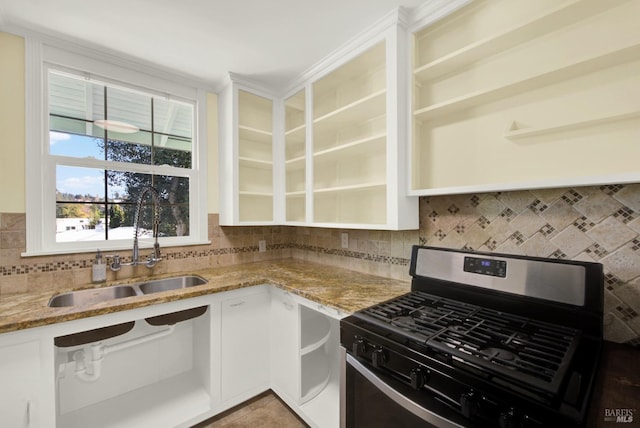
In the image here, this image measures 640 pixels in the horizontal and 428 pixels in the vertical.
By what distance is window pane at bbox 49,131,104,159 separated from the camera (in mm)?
1822

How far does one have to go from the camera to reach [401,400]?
37.0 inches

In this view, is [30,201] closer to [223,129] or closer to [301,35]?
[223,129]

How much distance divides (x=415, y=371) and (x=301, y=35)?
1.90m

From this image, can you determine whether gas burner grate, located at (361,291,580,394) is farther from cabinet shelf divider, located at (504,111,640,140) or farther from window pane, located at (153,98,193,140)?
window pane, located at (153,98,193,140)

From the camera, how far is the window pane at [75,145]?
1822 millimetres

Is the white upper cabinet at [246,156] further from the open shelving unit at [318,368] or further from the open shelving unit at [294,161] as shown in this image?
the open shelving unit at [318,368]

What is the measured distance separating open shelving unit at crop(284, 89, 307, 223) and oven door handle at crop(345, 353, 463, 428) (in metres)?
1.48

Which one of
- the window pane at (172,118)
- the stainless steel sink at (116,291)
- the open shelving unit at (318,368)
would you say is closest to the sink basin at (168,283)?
the stainless steel sink at (116,291)

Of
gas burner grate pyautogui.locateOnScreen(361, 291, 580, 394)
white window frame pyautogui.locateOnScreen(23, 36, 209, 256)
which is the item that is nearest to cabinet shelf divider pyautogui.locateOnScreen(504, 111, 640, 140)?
gas burner grate pyautogui.locateOnScreen(361, 291, 580, 394)

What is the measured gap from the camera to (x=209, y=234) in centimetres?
240

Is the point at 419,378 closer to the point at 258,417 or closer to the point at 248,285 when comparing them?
the point at 248,285

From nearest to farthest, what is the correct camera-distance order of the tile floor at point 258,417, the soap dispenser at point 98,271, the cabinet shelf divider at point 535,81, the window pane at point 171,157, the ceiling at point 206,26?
the cabinet shelf divider at point 535,81 → the ceiling at point 206,26 → the tile floor at point 258,417 → the soap dispenser at point 98,271 → the window pane at point 171,157

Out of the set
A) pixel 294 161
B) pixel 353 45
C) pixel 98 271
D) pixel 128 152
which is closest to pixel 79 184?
pixel 128 152

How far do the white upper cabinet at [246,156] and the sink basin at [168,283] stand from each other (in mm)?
526
